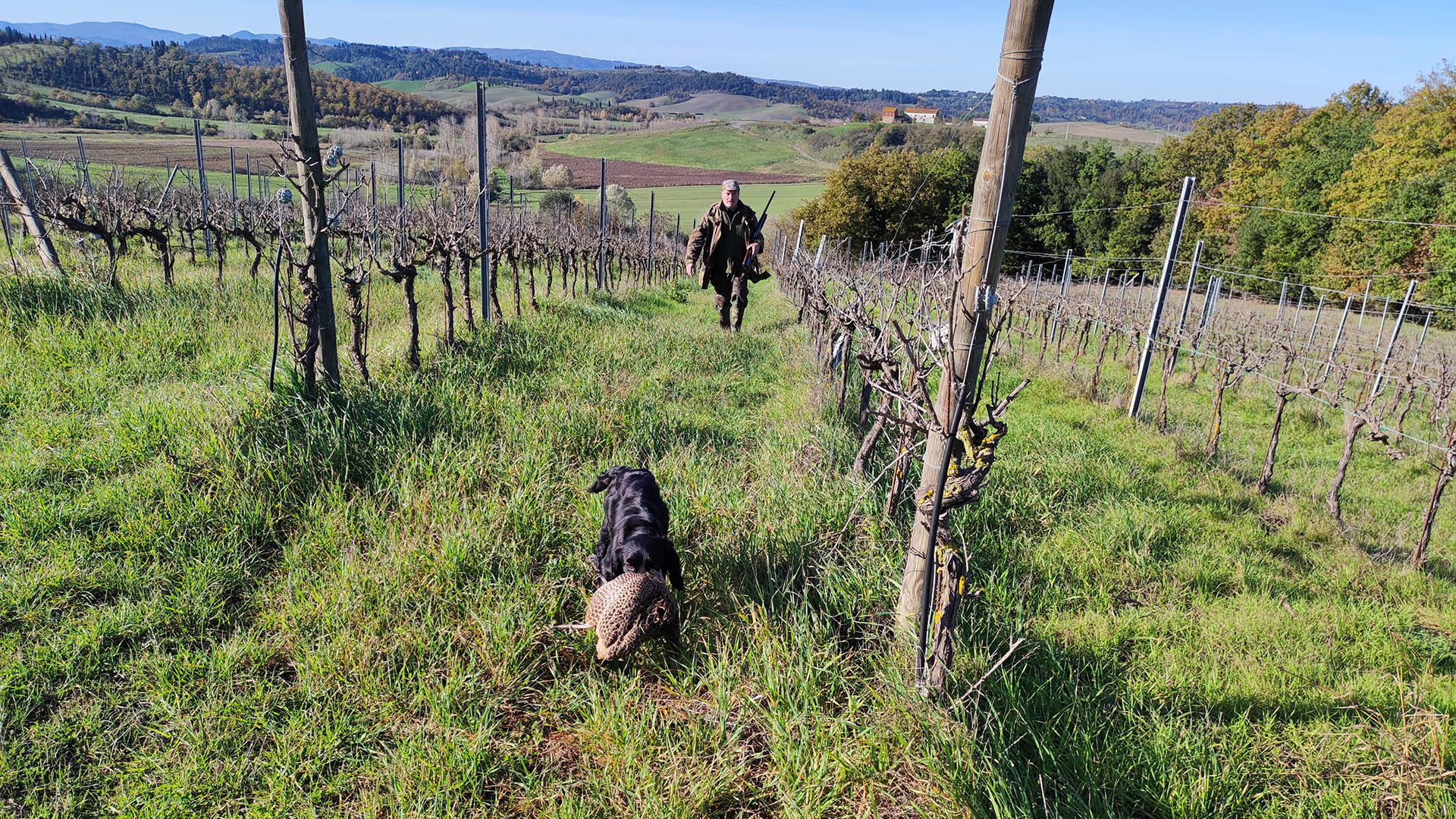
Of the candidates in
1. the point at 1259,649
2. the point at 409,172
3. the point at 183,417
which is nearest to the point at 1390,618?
the point at 1259,649

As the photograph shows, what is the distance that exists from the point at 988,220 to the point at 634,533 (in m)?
1.75

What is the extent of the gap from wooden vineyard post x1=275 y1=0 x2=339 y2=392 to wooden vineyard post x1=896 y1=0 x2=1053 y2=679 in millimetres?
3855

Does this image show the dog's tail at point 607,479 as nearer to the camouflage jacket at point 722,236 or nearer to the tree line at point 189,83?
the camouflage jacket at point 722,236

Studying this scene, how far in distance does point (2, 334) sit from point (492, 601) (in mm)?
5090

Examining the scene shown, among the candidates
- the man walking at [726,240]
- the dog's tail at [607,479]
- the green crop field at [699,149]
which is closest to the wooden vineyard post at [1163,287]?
the man walking at [726,240]

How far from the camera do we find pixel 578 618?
3033 mm

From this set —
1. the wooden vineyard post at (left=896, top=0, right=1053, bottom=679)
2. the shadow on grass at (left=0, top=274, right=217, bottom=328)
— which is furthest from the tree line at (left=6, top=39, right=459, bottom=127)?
the wooden vineyard post at (left=896, top=0, right=1053, bottom=679)

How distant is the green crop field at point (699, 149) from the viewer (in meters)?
65.8

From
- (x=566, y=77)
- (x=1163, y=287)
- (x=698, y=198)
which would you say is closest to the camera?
(x=1163, y=287)

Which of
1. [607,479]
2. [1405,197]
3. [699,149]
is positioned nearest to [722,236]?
[607,479]

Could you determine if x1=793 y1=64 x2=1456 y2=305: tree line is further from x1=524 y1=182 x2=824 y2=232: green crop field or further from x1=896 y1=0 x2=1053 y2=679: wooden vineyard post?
x1=896 y1=0 x2=1053 y2=679: wooden vineyard post

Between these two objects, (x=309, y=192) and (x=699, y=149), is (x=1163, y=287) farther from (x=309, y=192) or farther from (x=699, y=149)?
(x=699, y=149)

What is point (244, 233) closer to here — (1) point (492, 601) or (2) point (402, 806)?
(1) point (492, 601)

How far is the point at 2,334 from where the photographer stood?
5211mm
